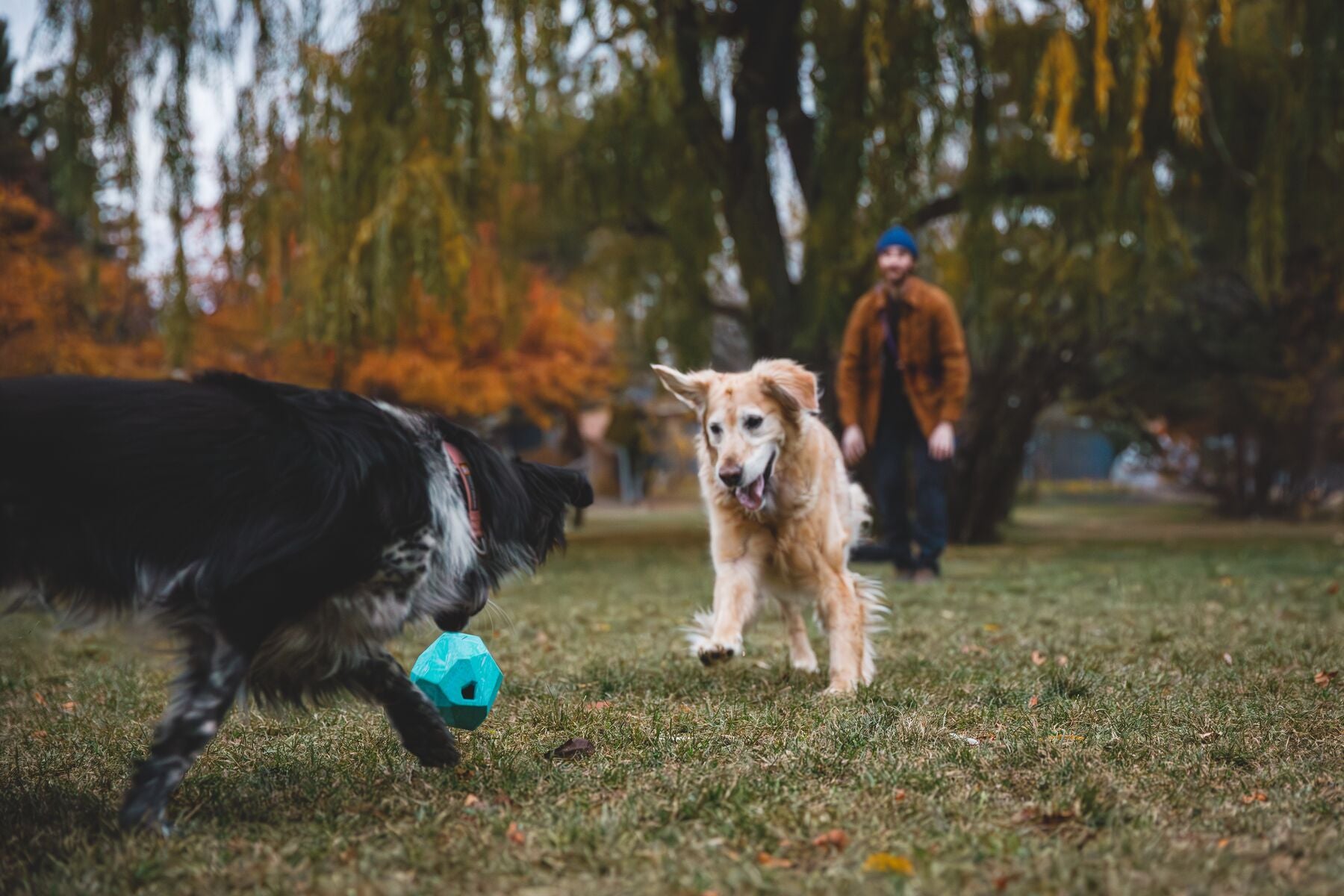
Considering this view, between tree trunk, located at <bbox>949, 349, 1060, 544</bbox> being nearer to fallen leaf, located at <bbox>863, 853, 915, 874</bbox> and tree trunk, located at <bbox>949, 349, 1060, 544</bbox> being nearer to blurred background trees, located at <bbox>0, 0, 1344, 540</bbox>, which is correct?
blurred background trees, located at <bbox>0, 0, 1344, 540</bbox>

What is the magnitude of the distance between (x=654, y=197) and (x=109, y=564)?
9786 millimetres

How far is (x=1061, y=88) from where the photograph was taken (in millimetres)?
6938

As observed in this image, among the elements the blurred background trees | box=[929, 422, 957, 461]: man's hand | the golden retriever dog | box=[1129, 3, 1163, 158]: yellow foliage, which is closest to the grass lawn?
the golden retriever dog

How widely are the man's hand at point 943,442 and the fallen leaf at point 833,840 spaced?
4578 millimetres

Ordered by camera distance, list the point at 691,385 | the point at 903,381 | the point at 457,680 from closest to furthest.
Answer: the point at 457,680
the point at 691,385
the point at 903,381

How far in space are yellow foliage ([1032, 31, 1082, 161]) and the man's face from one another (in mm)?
1189

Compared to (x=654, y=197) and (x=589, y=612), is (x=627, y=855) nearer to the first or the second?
(x=589, y=612)

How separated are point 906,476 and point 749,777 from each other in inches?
190

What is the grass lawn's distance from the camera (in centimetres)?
221

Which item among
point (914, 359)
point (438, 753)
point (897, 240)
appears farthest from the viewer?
point (914, 359)

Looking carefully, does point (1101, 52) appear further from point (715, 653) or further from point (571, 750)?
point (571, 750)

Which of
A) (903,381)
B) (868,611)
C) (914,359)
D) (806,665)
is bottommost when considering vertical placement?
(806,665)

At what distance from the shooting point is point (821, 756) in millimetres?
3049

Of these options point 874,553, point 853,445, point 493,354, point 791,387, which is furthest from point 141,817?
point 493,354
